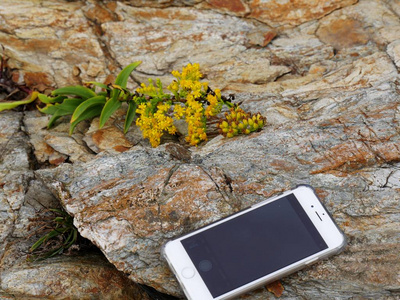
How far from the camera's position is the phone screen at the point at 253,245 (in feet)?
8.77

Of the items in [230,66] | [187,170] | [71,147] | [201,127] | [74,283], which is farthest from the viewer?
[230,66]

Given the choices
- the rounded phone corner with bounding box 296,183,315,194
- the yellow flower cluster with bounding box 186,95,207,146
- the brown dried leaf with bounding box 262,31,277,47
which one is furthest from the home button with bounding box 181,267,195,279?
the brown dried leaf with bounding box 262,31,277,47

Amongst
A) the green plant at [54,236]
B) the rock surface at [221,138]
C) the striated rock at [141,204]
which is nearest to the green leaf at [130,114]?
the rock surface at [221,138]

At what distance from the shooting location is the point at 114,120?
13.8 feet

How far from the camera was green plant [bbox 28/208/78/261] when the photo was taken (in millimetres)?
3154

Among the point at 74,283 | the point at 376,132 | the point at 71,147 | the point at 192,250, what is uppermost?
the point at 376,132

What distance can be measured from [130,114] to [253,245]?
5.71 ft

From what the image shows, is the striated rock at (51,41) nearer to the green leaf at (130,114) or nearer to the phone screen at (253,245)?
the green leaf at (130,114)

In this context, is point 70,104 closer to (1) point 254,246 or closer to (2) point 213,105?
(2) point 213,105

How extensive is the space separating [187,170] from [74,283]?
3.23 ft

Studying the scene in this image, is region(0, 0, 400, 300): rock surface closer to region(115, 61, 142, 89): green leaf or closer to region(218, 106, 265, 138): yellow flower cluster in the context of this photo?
region(218, 106, 265, 138): yellow flower cluster

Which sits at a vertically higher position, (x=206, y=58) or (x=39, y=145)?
(x=206, y=58)

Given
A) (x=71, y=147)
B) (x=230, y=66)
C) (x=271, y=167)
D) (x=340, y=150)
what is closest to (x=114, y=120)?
(x=71, y=147)

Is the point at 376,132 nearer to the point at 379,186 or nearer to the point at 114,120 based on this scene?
the point at 379,186
